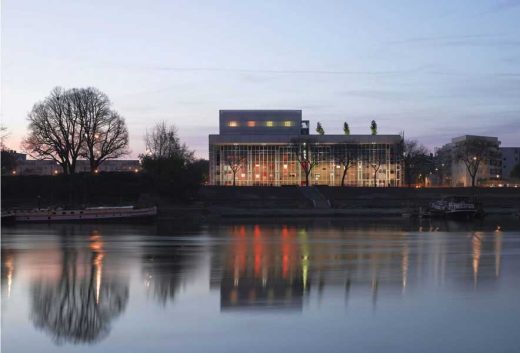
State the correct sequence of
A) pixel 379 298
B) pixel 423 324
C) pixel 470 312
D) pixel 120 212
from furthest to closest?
pixel 120 212 < pixel 379 298 < pixel 470 312 < pixel 423 324

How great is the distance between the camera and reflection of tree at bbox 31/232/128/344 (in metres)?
15.2

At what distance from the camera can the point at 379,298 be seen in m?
18.8

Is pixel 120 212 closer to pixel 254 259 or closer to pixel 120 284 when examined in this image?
pixel 254 259

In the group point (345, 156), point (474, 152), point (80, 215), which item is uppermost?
point (474, 152)

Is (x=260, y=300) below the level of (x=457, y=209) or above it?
below

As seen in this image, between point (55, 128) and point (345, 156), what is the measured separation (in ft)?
200

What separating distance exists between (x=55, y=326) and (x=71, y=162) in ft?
264

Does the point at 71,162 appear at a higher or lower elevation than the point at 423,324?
higher

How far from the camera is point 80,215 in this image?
6706 centimetres

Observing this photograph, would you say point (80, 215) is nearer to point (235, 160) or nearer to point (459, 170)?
point (235, 160)

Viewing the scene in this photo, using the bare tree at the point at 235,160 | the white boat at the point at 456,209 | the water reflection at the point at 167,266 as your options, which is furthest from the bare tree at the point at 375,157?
the water reflection at the point at 167,266

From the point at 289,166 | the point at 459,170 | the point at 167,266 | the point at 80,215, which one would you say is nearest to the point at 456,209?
the point at 80,215

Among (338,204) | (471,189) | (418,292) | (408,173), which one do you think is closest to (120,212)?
(338,204)

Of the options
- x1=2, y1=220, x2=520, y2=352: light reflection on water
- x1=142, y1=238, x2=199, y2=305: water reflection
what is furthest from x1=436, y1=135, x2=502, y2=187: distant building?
x1=2, y1=220, x2=520, y2=352: light reflection on water
